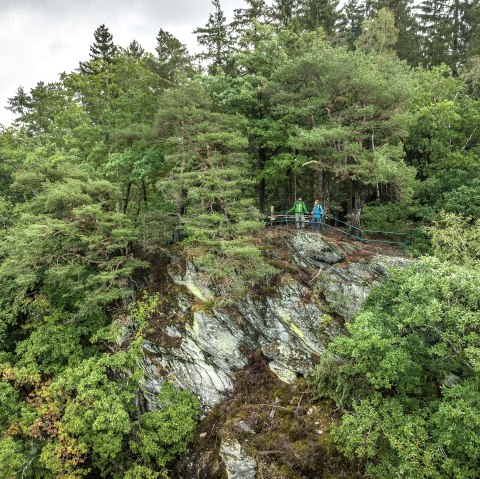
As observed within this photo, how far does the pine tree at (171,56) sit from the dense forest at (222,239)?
28.3 inches

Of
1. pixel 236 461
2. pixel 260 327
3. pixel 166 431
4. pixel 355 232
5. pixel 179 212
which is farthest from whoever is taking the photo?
pixel 355 232

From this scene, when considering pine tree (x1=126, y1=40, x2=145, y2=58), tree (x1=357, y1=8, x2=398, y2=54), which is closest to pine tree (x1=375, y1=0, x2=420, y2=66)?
tree (x1=357, y1=8, x2=398, y2=54)

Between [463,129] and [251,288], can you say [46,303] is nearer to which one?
[251,288]

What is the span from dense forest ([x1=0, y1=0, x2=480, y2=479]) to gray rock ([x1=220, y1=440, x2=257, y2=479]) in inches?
70.5

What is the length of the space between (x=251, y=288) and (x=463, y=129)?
15330 millimetres

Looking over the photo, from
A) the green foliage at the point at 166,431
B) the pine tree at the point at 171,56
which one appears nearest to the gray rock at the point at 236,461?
the green foliage at the point at 166,431

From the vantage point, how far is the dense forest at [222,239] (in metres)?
7.77

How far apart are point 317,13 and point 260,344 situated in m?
23.7

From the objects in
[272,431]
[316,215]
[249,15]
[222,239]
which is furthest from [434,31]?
[272,431]

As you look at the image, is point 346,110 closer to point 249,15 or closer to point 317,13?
point 249,15

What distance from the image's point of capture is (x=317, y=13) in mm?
23438

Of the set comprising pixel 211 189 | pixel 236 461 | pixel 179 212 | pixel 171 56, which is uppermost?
pixel 171 56

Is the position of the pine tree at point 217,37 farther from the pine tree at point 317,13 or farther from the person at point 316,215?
the person at point 316,215

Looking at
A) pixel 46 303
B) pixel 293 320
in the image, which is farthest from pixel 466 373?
pixel 46 303
